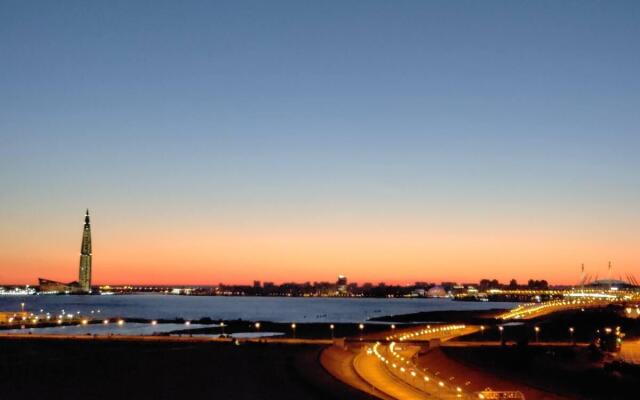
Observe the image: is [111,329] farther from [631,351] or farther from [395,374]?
[631,351]

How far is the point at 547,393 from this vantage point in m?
36.6

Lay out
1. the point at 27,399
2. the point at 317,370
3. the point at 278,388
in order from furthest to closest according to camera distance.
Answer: the point at 317,370, the point at 278,388, the point at 27,399

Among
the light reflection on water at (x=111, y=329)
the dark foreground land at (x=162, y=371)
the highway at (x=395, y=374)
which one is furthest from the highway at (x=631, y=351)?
the light reflection on water at (x=111, y=329)

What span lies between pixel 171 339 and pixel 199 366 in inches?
761

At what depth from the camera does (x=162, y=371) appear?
4703 centimetres

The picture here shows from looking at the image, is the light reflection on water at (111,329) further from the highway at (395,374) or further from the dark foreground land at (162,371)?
the highway at (395,374)

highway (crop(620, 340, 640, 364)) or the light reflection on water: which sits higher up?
the light reflection on water

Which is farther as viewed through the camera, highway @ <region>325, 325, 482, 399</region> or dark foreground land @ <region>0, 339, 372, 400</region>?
dark foreground land @ <region>0, 339, 372, 400</region>

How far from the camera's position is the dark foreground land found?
1507 inches

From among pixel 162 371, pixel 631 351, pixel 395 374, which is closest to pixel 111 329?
pixel 162 371

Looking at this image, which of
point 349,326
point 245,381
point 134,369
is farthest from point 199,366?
point 349,326

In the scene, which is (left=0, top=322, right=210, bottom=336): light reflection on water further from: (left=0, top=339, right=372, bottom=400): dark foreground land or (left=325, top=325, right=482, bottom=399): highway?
(left=325, top=325, right=482, bottom=399): highway

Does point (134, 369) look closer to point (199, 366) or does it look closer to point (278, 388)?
point (199, 366)

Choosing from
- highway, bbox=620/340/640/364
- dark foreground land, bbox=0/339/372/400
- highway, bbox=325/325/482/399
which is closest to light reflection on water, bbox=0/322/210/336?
dark foreground land, bbox=0/339/372/400
